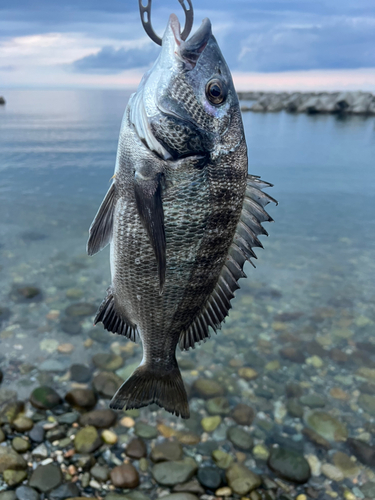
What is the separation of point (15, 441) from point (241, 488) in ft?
6.87

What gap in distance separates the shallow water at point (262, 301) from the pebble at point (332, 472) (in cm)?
6

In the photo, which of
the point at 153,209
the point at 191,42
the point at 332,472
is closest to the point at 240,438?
the point at 332,472

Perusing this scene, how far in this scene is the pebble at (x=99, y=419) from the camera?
3.82 m

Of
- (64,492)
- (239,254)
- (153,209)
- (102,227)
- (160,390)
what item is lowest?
(64,492)

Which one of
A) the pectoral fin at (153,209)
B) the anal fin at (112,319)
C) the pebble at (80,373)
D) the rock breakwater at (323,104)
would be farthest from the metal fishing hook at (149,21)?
→ the rock breakwater at (323,104)

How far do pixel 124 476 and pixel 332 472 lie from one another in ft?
6.46

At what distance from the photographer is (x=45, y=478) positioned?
3.18 m

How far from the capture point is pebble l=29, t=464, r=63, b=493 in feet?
10.3

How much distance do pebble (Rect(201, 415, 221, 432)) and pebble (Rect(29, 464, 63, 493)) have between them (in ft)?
4.88

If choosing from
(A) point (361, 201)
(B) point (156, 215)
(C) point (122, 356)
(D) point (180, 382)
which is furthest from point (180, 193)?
(A) point (361, 201)

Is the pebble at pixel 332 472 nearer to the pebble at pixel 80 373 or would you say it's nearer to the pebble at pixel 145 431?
the pebble at pixel 145 431

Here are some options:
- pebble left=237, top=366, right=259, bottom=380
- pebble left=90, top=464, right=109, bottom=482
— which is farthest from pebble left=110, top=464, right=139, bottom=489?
pebble left=237, top=366, right=259, bottom=380

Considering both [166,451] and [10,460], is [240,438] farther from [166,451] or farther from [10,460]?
[10,460]

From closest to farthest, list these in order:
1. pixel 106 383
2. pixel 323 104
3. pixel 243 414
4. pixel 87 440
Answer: pixel 87 440 → pixel 243 414 → pixel 106 383 → pixel 323 104
